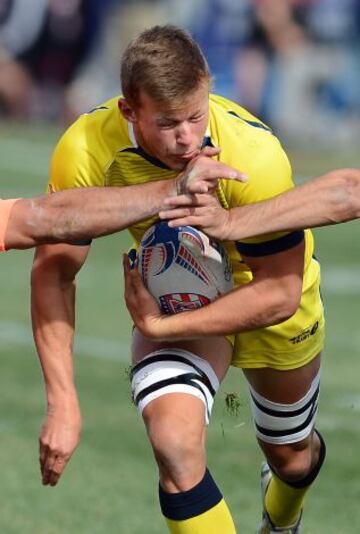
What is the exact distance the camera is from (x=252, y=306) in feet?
19.1

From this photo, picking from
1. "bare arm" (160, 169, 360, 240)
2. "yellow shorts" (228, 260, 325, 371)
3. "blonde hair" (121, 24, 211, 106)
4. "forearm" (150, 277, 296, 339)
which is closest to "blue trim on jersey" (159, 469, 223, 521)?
"forearm" (150, 277, 296, 339)

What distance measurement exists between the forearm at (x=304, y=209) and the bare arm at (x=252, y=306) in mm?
234

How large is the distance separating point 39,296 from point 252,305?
2.87 ft

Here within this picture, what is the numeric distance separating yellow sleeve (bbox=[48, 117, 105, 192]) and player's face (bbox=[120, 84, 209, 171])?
0.34 metres

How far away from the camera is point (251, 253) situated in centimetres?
579

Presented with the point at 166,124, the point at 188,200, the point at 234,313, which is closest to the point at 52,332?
the point at 234,313

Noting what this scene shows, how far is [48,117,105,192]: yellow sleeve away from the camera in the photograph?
5883mm

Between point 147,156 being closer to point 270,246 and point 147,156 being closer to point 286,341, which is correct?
point 270,246

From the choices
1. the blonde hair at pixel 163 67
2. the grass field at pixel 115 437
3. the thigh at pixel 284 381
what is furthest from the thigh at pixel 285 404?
the blonde hair at pixel 163 67

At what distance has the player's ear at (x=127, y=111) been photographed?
5719mm

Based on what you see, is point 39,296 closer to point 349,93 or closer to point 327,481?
point 327,481

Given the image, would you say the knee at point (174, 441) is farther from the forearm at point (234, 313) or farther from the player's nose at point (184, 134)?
the player's nose at point (184, 134)

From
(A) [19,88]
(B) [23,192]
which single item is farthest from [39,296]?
(A) [19,88]

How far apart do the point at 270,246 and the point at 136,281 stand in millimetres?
607
